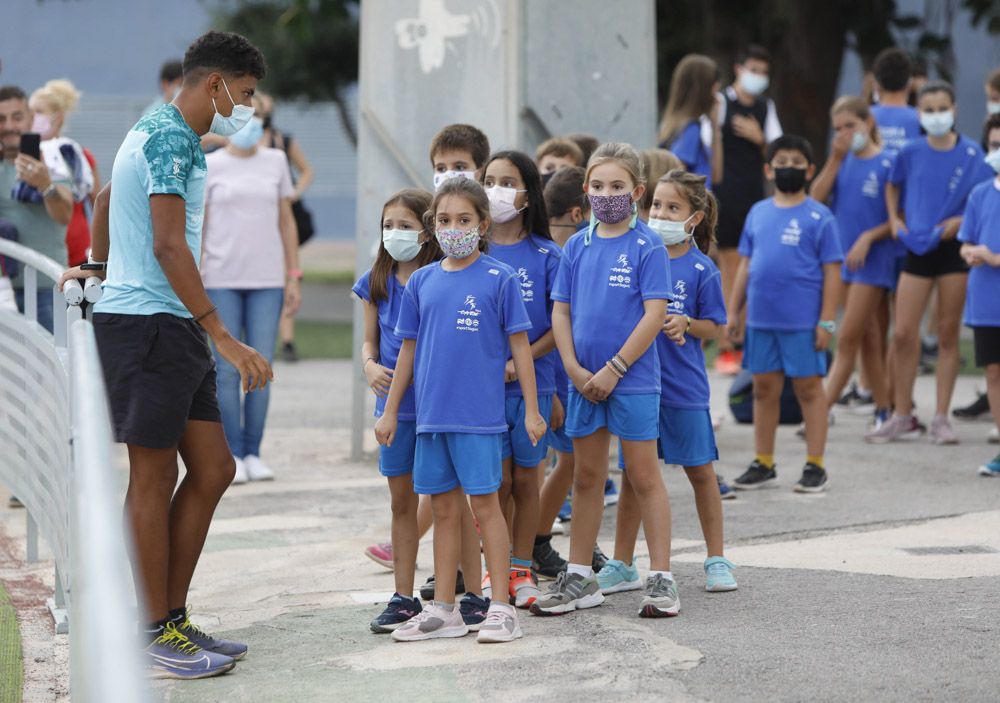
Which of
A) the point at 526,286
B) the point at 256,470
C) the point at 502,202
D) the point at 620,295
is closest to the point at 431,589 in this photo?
the point at 526,286

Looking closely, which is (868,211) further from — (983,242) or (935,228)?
(983,242)

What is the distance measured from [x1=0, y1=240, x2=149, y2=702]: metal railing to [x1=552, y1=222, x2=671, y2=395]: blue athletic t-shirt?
1773mm

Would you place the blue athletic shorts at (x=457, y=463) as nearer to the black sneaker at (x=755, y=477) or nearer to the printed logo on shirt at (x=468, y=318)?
the printed logo on shirt at (x=468, y=318)

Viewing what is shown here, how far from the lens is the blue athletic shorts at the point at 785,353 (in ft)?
25.5

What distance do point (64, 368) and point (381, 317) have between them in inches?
45.8

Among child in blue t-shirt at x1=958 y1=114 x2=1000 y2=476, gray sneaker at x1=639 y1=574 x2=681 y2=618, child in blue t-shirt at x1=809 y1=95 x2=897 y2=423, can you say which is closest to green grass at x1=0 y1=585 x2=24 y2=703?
gray sneaker at x1=639 y1=574 x2=681 y2=618

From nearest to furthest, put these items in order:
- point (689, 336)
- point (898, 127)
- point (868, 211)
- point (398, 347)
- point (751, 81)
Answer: point (398, 347) → point (689, 336) → point (868, 211) → point (898, 127) → point (751, 81)

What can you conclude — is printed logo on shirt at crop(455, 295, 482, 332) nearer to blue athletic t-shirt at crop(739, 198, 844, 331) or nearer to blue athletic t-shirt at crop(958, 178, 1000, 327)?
blue athletic t-shirt at crop(739, 198, 844, 331)

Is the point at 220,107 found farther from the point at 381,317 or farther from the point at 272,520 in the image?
the point at 272,520

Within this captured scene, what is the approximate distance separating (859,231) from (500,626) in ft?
17.1

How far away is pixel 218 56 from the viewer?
15.9 feet

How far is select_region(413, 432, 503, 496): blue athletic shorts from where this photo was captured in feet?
16.9

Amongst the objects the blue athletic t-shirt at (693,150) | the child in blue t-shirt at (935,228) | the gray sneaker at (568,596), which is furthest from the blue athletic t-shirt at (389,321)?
the child in blue t-shirt at (935,228)

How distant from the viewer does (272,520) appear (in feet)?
24.4
